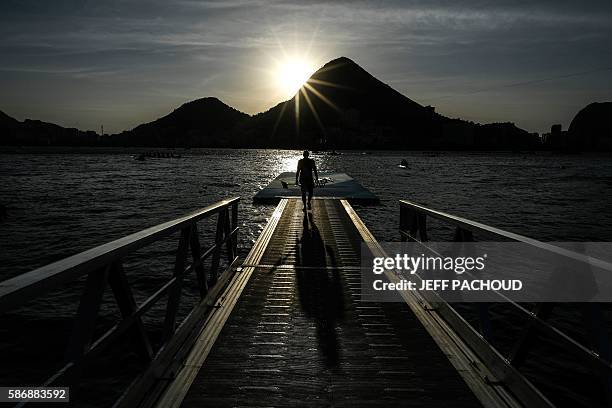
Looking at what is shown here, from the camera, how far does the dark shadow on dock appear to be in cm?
545

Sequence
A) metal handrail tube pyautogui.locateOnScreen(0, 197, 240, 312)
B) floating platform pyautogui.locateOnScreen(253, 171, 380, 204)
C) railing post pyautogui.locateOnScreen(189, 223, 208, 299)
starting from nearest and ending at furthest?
metal handrail tube pyautogui.locateOnScreen(0, 197, 240, 312) < railing post pyautogui.locateOnScreen(189, 223, 208, 299) < floating platform pyautogui.locateOnScreen(253, 171, 380, 204)

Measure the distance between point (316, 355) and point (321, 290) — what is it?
274 cm

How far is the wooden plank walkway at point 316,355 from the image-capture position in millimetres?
4047

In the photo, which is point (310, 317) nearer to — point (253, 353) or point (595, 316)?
point (253, 353)

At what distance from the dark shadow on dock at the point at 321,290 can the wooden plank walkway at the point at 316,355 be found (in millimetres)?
18

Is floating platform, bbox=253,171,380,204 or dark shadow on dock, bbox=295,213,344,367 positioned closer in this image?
dark shadow on dock, bbox=295,213,344,367

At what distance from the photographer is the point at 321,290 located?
774 centimetres

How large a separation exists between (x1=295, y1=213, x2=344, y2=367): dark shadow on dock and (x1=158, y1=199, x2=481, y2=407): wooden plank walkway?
0.06ft

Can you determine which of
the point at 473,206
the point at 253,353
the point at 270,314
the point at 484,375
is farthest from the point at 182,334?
the point at 473,206

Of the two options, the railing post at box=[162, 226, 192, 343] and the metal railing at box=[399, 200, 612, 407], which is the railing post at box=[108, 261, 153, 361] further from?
the metal railing at box=[399, 200, 612, 407]

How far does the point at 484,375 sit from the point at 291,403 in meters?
2.01

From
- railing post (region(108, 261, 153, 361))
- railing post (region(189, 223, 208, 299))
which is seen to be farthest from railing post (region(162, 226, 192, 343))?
railing post (region(108, 261, 153, 361))

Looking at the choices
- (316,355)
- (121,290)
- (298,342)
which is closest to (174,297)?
(121,290)

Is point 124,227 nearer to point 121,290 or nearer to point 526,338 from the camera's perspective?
point 121,290
